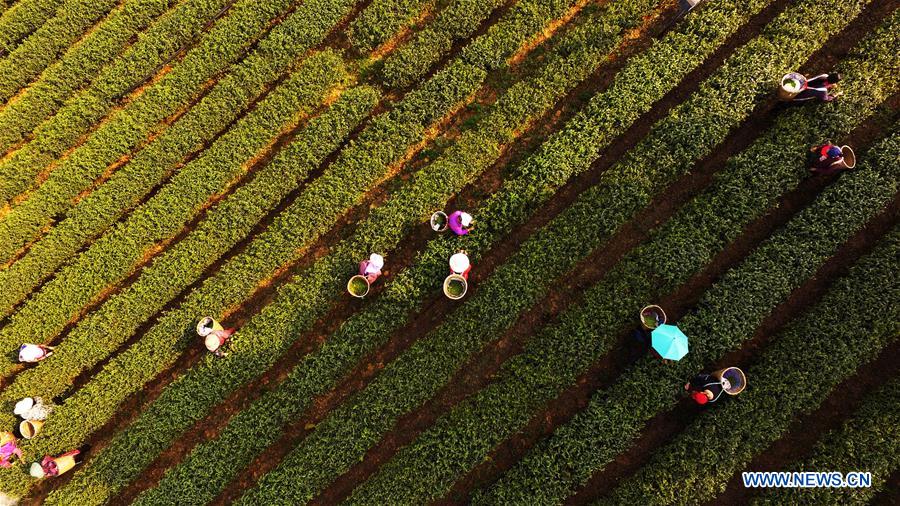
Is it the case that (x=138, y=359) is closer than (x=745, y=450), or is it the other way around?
(x=745, y=450)

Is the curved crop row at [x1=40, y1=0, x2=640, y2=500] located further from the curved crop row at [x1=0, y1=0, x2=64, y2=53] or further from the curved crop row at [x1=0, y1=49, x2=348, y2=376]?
the curved crop row at [x1=0, y1=0, x2=64, y2=53]

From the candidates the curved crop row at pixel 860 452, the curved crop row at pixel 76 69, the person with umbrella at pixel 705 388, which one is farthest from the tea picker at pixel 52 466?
the curved crop row at pixel 860 452

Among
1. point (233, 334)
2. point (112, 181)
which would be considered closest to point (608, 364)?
point (233, 334)

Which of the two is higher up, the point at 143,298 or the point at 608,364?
the point at 143,298

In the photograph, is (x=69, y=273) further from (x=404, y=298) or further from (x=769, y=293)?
(x=769, y=293)

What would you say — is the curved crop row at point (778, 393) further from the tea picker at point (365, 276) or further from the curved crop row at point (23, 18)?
the curved crop row at point (23, 18)

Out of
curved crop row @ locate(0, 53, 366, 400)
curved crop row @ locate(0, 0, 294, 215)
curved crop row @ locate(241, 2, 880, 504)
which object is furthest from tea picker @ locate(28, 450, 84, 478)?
curved crop row @ locate(0, 0, 294, 215)
